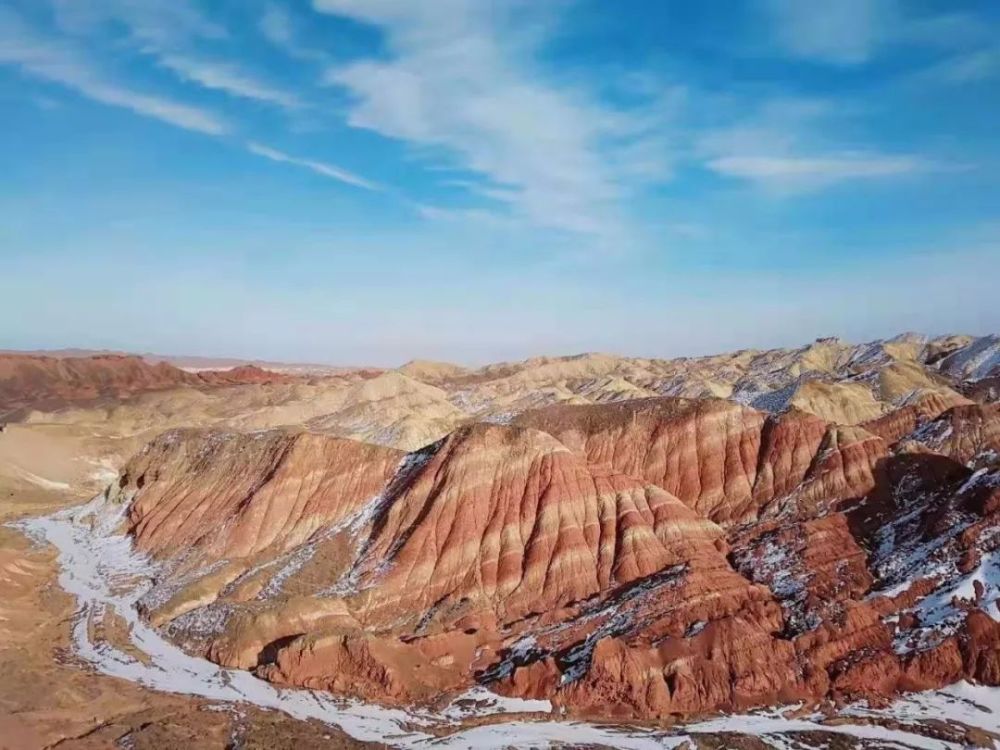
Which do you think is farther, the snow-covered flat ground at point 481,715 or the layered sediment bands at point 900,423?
the layered sediment bands at point 900,423

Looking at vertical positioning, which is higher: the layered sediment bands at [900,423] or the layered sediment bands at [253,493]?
the layered sediment bands at [900,423]

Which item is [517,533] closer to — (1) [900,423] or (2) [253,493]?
(2) [253,493]

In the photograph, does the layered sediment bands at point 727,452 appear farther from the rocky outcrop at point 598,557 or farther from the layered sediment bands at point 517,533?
the layered sediment bands at point 517,533

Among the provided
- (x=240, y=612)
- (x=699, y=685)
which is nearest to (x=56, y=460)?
(x=240, y=612)

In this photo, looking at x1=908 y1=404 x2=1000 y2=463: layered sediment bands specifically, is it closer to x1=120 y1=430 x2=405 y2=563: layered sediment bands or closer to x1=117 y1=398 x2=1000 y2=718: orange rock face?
x1=117 y1=398 x2=1000 y2=718: orange rock face

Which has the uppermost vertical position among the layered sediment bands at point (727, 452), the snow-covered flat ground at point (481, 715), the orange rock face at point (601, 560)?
the layered sediment bands at point (727, 452)

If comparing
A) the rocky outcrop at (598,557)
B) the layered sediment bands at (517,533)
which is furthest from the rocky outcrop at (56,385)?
the layered sediment bands at (517,533)

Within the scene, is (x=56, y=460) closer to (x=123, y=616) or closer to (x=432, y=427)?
(x=432, y=427)
